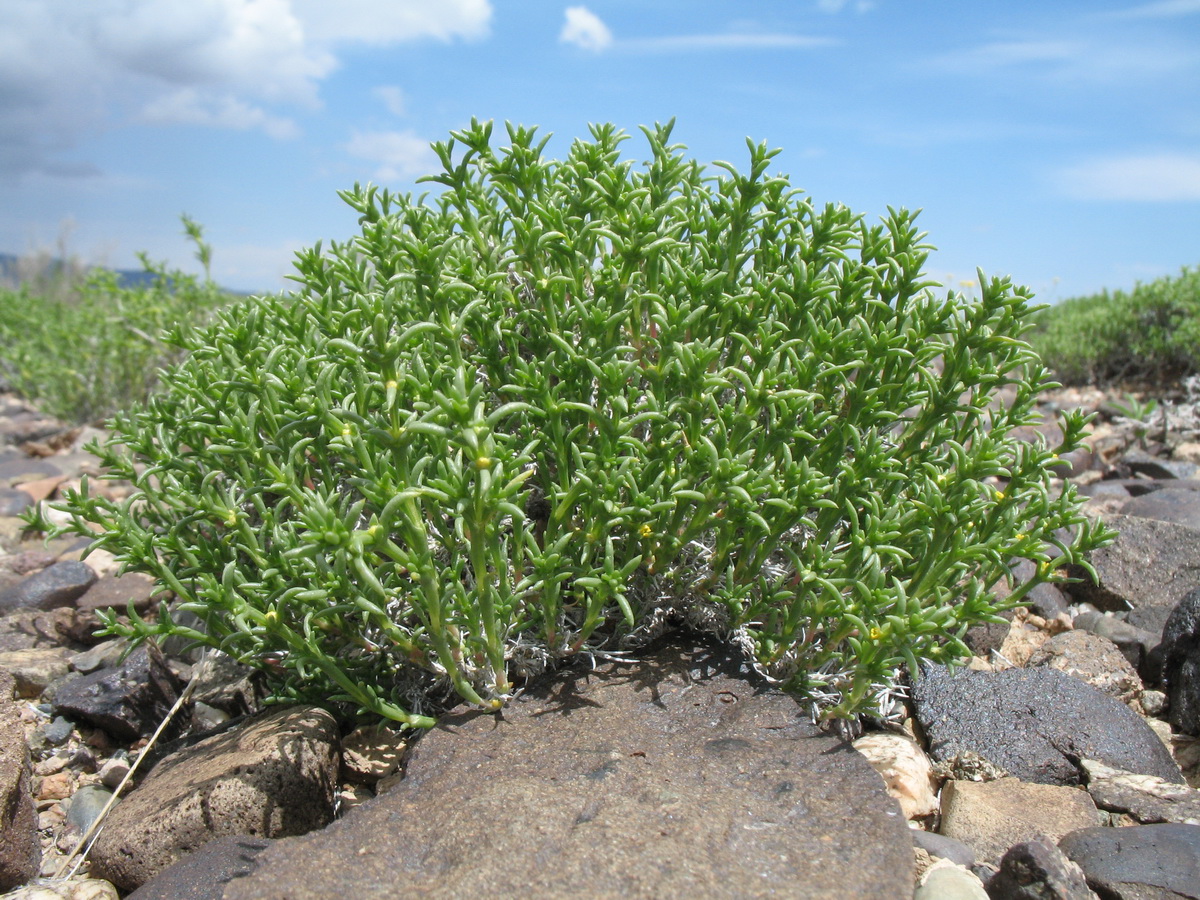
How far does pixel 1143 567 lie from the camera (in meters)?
4.29

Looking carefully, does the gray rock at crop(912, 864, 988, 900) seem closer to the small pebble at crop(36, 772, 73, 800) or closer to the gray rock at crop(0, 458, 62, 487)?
the small pebble at crop(36, 772, 73, 800)

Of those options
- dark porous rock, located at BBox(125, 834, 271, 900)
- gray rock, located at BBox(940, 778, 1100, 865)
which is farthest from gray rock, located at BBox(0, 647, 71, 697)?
gray rock, located at BBox(940, 778, 1100, 865)

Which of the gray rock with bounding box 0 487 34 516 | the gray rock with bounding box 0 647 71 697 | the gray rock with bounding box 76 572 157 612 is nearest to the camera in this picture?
the gray rock with bounding box 0 647 71 697

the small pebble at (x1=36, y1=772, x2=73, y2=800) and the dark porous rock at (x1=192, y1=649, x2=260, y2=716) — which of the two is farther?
the dark porous rock at (x1=192, y1=649, x2=260, y2=716)

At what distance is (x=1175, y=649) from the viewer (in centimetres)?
347

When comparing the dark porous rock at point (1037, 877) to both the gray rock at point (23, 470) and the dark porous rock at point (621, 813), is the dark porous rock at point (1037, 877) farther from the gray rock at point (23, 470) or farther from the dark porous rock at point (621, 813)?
the gray rock at point (23, 470)

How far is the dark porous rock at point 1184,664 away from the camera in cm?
331

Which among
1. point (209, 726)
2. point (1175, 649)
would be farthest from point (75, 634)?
point (1175, 649)

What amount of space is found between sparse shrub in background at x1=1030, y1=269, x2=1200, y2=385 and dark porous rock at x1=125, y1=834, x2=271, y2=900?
893 cm

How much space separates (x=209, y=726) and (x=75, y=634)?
144cm

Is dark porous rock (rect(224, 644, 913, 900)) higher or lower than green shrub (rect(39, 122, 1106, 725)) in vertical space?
lower

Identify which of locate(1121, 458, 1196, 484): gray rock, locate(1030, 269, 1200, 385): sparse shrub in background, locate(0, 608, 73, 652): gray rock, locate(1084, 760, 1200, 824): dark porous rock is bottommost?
locate(0, 608, 73, 652): gray rock

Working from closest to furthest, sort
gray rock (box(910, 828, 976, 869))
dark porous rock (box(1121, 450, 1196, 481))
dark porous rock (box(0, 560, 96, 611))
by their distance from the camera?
1. gray rock (box(910, 828, 976, 869))
2. dark porous rock (box(0, 560, 96, 611))
3. dark porous rock (box(1121, 450, 1196, 481))

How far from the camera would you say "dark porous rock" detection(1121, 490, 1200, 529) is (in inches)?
193
